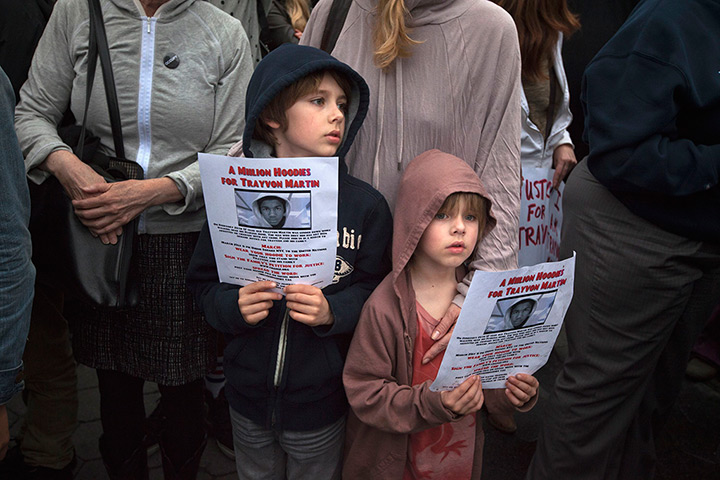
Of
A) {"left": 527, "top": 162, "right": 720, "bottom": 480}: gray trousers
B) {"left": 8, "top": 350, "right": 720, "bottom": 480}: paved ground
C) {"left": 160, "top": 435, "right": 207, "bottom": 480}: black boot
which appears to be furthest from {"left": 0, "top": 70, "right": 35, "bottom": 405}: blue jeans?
{"left": 527, "top": 162, "right": 720, "bottom": 480}: gray trousers

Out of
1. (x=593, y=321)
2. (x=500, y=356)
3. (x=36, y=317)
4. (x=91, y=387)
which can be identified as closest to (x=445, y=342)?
(x=500, y=356)

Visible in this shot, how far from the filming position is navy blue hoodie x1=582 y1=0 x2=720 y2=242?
1705 millimetres

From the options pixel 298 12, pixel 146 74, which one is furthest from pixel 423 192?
pixel 298 12

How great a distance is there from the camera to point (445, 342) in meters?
1.59

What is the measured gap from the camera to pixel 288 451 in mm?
1754

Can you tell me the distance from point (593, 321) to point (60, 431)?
214 centimetres

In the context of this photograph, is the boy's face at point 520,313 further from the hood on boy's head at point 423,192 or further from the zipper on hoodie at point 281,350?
the zipper on hoodie at point 281,350

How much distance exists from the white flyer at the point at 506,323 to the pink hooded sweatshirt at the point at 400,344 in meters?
0.13

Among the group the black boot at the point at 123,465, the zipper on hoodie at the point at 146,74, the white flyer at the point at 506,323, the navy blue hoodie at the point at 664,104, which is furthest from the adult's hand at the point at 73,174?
the navy blue hoodie at the point at 664,104

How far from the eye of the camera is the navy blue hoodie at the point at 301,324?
1.62m

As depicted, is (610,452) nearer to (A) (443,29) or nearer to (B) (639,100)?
(B) (639,100)

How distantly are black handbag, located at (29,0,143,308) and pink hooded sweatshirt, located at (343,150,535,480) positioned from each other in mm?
788

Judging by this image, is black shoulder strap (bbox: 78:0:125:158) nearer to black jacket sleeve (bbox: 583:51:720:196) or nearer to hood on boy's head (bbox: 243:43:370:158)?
hood on boy's head (bbox: 243:43:370:158)

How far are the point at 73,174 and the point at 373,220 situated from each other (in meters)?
0.93
